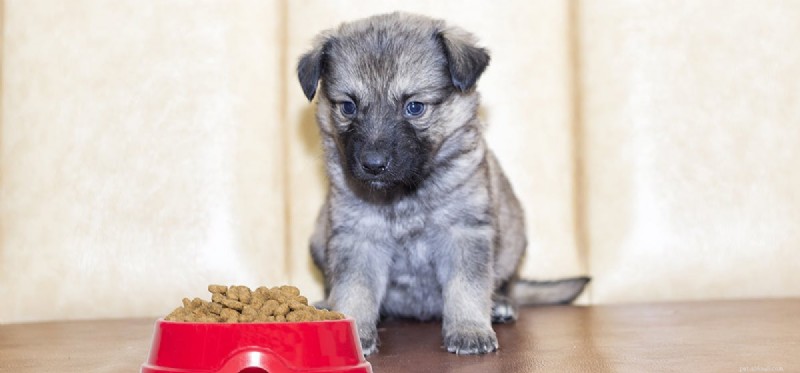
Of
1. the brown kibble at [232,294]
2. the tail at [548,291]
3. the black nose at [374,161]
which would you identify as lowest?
the tail at [548,291]

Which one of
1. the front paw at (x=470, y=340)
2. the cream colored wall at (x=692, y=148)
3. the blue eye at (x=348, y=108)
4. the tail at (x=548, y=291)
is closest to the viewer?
the front paw at (x=470, y=340)

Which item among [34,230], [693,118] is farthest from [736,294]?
[34,230]

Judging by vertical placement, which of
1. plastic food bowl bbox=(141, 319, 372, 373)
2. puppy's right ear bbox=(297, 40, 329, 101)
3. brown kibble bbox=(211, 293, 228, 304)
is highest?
puppy's right ear bbox=(297, 40, 329, 101)

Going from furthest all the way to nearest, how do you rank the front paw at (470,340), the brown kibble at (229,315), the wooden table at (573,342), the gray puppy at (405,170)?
the gray puppy at (405,170)
the front paw at (470,340)
the wooden table at (573,342)
the brown kibble at (229,315)

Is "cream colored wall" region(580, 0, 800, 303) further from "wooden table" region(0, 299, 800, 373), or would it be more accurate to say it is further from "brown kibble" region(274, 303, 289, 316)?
"brown kibble" region(274, 303, 289, 316)

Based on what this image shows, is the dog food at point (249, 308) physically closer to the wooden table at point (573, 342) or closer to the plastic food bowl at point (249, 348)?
the plastic food bowl at point (249, 348)

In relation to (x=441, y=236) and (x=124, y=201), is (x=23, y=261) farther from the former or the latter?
(x=441, y=236)

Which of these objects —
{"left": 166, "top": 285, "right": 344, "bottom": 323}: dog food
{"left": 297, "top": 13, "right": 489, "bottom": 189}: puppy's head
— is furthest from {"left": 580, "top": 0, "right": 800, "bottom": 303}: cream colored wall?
{"left": 166, "top": 285, "right": 344, "bottom": 323}: dog food

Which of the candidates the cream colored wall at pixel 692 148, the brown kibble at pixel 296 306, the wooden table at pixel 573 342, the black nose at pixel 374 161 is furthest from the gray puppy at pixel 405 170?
the cream colored wall at pixel 692 148
